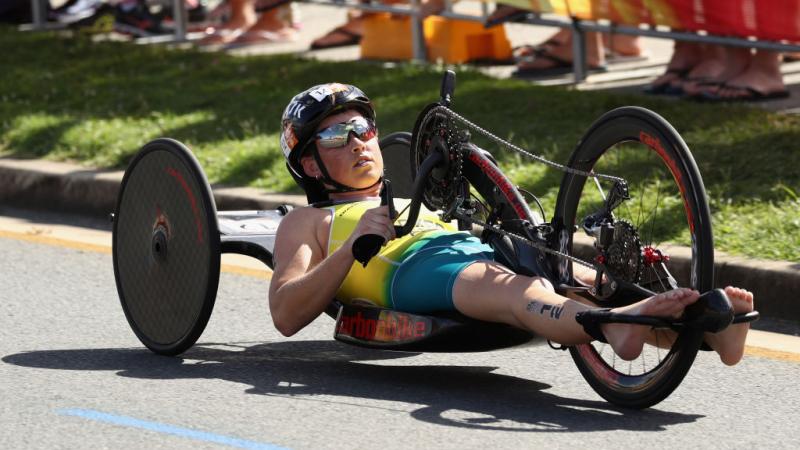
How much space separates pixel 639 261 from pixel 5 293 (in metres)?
3.16

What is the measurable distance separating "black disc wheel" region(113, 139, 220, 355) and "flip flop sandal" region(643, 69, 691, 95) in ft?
15.9

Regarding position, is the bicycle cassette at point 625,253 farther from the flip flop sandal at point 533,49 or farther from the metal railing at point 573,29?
the flip flop sandal at point 533,49

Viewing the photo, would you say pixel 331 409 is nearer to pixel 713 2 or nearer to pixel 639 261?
pixel 639 261

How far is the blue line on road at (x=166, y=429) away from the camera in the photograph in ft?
15.7

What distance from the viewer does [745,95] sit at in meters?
9.83

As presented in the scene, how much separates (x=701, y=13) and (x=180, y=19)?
546 cm

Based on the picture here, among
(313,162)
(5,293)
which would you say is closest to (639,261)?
(313,162)

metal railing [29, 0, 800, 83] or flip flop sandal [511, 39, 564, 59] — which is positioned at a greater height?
metal railing [29, 0, 800, 83]

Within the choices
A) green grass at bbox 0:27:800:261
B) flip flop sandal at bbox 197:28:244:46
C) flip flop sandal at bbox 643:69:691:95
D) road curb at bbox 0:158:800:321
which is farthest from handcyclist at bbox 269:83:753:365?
flip flop sandal at bbox 197:28:244:46

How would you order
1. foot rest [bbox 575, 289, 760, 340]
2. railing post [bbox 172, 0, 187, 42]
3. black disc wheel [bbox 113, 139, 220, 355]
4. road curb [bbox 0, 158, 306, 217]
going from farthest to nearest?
railing post [bbox 172, 0, 187, 42] → road curb [bbox 0, 158, 306, 217] → black disc wheel [bbox 113, 139, 220, 355] → foot rest [bbox 575, 289, 760, 340]

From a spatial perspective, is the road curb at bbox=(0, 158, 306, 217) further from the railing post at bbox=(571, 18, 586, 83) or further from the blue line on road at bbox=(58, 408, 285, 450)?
the blue line on road at bbox=(58, 408, 285, 450)

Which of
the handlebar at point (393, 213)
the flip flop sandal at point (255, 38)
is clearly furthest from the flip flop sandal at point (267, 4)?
the handlebar at point (393, 213)

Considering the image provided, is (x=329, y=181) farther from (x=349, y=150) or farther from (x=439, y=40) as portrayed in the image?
(x=439, y=40)

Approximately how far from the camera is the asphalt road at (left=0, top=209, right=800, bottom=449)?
4.85m
